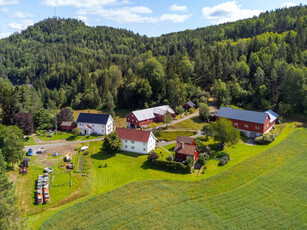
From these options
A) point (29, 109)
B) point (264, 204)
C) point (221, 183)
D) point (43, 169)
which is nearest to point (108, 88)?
point (29, 109)

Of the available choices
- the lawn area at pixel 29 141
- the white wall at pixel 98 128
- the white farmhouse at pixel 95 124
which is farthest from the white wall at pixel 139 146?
the lawn area at pixel 29 141

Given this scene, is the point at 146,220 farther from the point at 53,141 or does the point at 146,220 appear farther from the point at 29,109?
the point at 29,109

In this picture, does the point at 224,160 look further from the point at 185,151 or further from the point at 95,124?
the point at 95,124

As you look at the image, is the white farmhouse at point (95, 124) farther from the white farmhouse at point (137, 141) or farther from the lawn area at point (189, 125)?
the lawn area at point (189, 125)

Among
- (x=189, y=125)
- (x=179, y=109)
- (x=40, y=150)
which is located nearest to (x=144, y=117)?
(x=179, y=109)

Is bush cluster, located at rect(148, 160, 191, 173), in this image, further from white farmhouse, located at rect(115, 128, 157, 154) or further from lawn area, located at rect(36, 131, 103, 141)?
lawn area, located at rect(36, 131, 103, 141)

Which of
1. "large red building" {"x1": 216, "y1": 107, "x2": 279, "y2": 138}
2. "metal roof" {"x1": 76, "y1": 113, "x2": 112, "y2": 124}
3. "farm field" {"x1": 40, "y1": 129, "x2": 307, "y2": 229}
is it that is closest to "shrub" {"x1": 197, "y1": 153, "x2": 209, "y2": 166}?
"farm field" {"x1": 40, "y1": 129, "x2": 307, "y2": 229}
